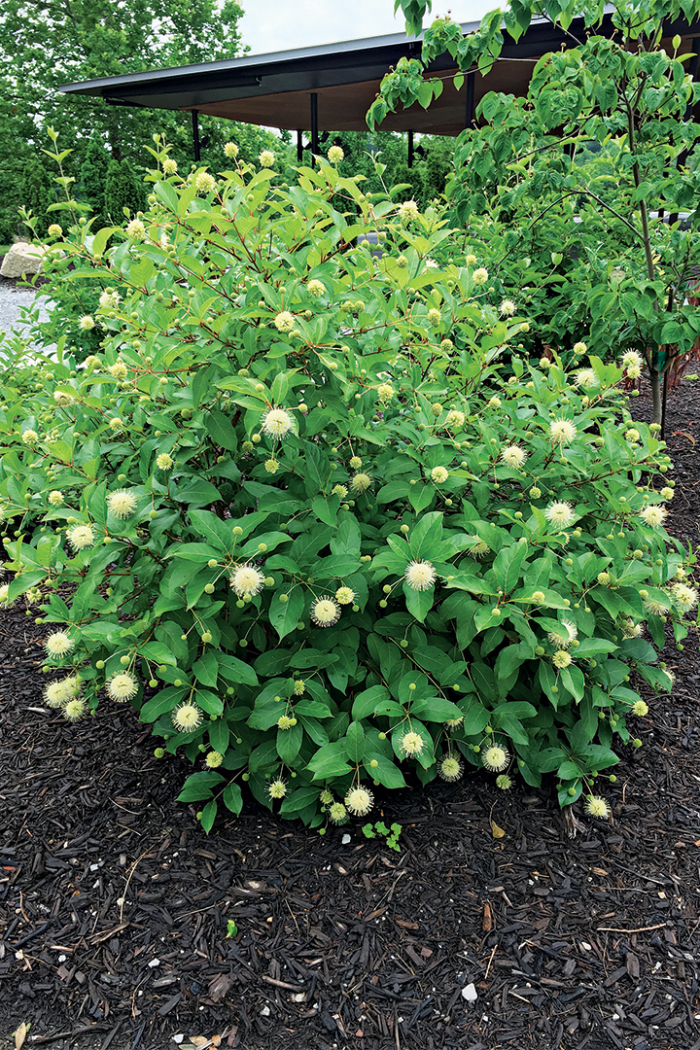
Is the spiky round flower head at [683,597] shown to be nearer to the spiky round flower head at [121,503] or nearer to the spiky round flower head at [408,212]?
the spiky round flower head at [408,212]

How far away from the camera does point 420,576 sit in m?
1.50

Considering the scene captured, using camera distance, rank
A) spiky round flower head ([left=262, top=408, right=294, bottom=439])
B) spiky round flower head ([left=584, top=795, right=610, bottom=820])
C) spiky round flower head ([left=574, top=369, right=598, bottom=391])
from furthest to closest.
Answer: spiky round flower head ([left=574, top=369, right=598, bottom=391]), spiky round flower head ([left=584, top=795, right=610, bottom=820]), spiky round flower head ([left=262, top=408, right=294, bottom=439])

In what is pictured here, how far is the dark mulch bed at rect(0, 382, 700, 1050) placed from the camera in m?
1.48

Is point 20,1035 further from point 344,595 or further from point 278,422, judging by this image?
point 278,422

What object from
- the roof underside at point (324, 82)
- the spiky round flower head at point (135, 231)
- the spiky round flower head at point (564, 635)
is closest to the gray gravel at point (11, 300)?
the roof underside at point (324, 82)

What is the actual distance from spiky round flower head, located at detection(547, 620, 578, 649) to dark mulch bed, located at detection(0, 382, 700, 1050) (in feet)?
1.90

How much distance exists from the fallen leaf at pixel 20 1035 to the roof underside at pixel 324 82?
734cm

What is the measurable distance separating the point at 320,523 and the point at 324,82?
9.51 m

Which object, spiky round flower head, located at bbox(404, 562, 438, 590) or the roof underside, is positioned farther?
the roof underside

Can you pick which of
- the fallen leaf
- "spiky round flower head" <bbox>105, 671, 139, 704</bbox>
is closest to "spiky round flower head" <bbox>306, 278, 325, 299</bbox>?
"spiky round flower head" <bbox>105, 671, 139, 704</bbox>

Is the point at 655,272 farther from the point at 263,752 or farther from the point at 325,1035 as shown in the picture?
the point at 325,1035

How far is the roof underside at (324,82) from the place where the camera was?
25.4 ft

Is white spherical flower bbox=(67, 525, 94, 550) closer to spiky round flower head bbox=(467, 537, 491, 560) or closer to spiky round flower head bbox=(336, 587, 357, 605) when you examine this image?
spiky round flower head bbox=(336, 587, 357, 605)

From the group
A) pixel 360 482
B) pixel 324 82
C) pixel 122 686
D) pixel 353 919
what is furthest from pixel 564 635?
pixel 324 82
